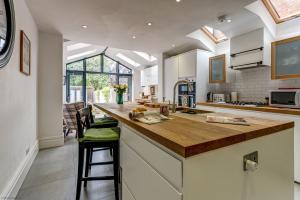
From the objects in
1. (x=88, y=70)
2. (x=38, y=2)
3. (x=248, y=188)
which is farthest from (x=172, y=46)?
(x=88, y=70)

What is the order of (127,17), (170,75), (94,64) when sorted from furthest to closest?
(94,64) → (170,75) → (127,17)

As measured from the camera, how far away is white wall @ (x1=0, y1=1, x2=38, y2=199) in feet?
5.26

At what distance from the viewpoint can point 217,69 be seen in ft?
12.5

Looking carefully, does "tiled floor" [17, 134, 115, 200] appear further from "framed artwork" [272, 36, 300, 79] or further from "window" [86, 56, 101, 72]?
"window" [86, 56, 101, 72]

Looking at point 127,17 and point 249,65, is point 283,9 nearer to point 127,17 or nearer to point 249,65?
point 249,65

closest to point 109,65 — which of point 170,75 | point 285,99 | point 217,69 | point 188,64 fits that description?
point 170,75

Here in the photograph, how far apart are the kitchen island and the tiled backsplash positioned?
2.25 m

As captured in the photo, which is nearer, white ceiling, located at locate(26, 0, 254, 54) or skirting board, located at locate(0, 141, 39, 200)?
skirting board, located at locate(0, 141, 39, 200)

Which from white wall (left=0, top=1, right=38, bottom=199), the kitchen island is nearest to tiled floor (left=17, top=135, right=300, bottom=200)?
white wall (left=0, top=1, right=38, bottom=199)

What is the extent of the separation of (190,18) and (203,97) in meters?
1.88

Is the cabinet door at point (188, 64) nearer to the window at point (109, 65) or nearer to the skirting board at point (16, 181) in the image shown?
the skirting board at point (16, 181)

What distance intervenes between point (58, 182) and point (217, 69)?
12.1ft

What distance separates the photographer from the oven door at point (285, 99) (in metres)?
2.37

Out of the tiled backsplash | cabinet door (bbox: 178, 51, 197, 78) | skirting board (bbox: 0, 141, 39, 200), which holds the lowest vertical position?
skirting board (bbox: 0, 141, 39, 200)
